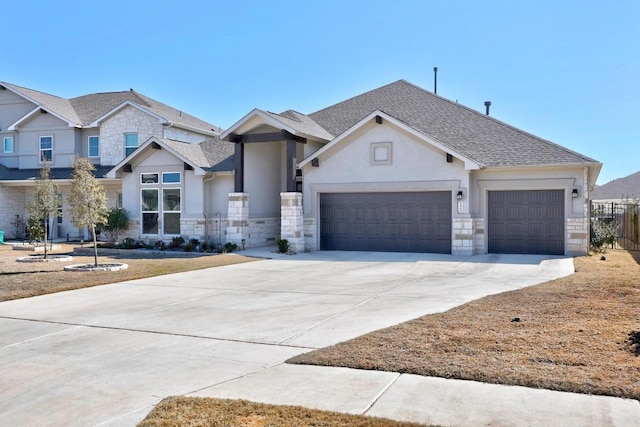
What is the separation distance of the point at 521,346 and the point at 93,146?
2665 centimetres

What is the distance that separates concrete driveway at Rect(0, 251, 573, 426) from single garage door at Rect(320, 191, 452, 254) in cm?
400

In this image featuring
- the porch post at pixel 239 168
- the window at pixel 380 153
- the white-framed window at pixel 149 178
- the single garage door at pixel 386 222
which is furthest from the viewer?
the white-framed window at pixel 149 178

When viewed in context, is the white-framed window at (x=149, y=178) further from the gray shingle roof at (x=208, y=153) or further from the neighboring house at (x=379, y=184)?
the gray shingle roof at (x=208, y=153)

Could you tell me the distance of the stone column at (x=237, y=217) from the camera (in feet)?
70.5

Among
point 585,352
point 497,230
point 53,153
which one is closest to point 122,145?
point 53,153

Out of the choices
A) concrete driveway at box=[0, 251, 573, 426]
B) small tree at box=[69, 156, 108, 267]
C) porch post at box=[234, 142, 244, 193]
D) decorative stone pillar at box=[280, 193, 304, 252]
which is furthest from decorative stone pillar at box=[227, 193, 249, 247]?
small tree at box=[69, 156, 108, 267]

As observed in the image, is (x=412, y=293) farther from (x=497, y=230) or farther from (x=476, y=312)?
(x=497, y=230)

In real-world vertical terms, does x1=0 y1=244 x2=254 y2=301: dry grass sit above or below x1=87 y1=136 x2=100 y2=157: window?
below

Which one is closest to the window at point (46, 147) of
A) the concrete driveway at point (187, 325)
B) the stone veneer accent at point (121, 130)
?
the stone veneer accent at point (121, 130)

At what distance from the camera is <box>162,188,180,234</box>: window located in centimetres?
2320

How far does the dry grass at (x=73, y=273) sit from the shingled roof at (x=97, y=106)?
33.7 feet

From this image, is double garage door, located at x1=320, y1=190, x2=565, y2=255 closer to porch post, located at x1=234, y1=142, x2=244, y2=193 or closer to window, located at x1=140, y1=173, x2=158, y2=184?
porch post, located at x1=234, y1=142, x2=244, y2=193

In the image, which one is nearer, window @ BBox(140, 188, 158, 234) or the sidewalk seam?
the sidewalk seam

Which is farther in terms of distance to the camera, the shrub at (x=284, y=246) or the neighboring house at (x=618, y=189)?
the neighboring house at (x=618, y=189)
